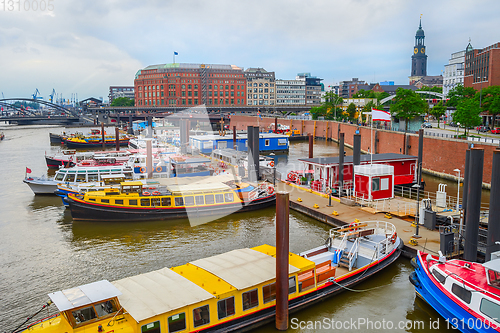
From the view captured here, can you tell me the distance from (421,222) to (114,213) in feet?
67.7

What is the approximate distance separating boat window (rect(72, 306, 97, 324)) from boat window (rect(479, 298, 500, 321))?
1226 cm

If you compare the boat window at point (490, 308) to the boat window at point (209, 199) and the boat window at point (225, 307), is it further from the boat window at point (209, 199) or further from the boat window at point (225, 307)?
the boat window at point (209, 199)

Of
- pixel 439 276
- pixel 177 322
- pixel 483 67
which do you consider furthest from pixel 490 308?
pixel 483 67

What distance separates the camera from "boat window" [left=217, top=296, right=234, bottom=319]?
12.9m

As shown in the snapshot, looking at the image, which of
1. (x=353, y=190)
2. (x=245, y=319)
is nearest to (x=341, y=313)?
(x=245, y=319)

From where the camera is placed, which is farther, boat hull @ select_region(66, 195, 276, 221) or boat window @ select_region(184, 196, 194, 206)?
boat window @ select_region(184, 196, 194, 206)

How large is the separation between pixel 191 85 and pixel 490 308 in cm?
17199

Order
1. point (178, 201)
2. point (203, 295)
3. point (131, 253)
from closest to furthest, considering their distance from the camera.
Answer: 1. point (203, 295)
2. point (131, 253)
3. point (178, 201)

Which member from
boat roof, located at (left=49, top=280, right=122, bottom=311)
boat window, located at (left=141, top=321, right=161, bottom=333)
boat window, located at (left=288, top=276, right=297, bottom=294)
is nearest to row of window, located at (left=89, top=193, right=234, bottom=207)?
boat window, located at (left=288, top=276, right=297, bottom=294)

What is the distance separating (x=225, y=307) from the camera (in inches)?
512

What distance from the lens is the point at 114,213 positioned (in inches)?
1089

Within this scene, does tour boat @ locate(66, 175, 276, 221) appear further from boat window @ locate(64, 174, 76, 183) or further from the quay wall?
the quay wall

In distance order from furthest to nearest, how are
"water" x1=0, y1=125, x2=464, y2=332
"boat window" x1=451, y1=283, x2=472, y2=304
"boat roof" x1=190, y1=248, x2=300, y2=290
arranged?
"water" x1=0, y1=125, x2=464, y2=332 → "boat roof" x1=190, y1=248, x2=300, y2=290 → "boat window" x1=451, y1=283, x2=472, y2=304

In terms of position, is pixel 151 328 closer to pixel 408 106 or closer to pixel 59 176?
pixel 59 176
